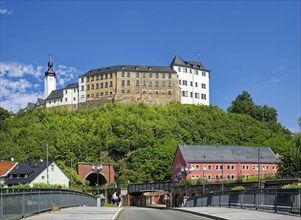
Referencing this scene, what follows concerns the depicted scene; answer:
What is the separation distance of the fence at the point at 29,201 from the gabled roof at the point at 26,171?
2401 inches

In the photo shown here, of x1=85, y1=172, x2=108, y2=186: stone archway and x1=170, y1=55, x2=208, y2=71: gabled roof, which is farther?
x1=170, y1=55, x2=208, y2=71: gabled roof

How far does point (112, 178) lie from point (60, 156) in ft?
47.0

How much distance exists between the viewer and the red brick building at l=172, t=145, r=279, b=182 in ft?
329

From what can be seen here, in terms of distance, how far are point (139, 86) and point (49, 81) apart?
3779 cm

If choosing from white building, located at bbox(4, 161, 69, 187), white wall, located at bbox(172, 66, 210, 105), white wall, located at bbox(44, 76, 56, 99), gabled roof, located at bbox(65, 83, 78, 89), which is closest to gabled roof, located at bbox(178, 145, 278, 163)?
white building, located at bbox(4, 161, 69, 187)

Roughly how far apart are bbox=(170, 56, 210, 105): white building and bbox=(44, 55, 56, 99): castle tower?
43.8 m

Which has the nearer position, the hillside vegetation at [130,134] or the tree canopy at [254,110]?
the hillside vegetation at [130,134]

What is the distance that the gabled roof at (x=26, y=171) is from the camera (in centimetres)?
8969

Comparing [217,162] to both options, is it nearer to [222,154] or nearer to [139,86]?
[222,154]

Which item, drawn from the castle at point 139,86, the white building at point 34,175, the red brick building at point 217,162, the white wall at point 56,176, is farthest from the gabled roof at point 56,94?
the red brick building at point 217,162

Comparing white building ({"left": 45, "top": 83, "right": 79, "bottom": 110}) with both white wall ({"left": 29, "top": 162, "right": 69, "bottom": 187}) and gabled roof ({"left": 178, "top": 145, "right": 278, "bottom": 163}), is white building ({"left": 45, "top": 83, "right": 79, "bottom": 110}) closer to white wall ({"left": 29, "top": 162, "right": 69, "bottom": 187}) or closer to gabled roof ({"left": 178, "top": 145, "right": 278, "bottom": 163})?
white wall ({"left": 29, "top": 162, "right": 69, "bottom": 187})

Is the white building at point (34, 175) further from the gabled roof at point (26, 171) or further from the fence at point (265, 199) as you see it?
the fence at point (265, 199)

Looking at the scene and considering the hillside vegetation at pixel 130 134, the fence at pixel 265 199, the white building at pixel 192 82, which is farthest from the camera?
the white building at pixel 192 82

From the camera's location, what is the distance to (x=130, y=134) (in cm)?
12681
